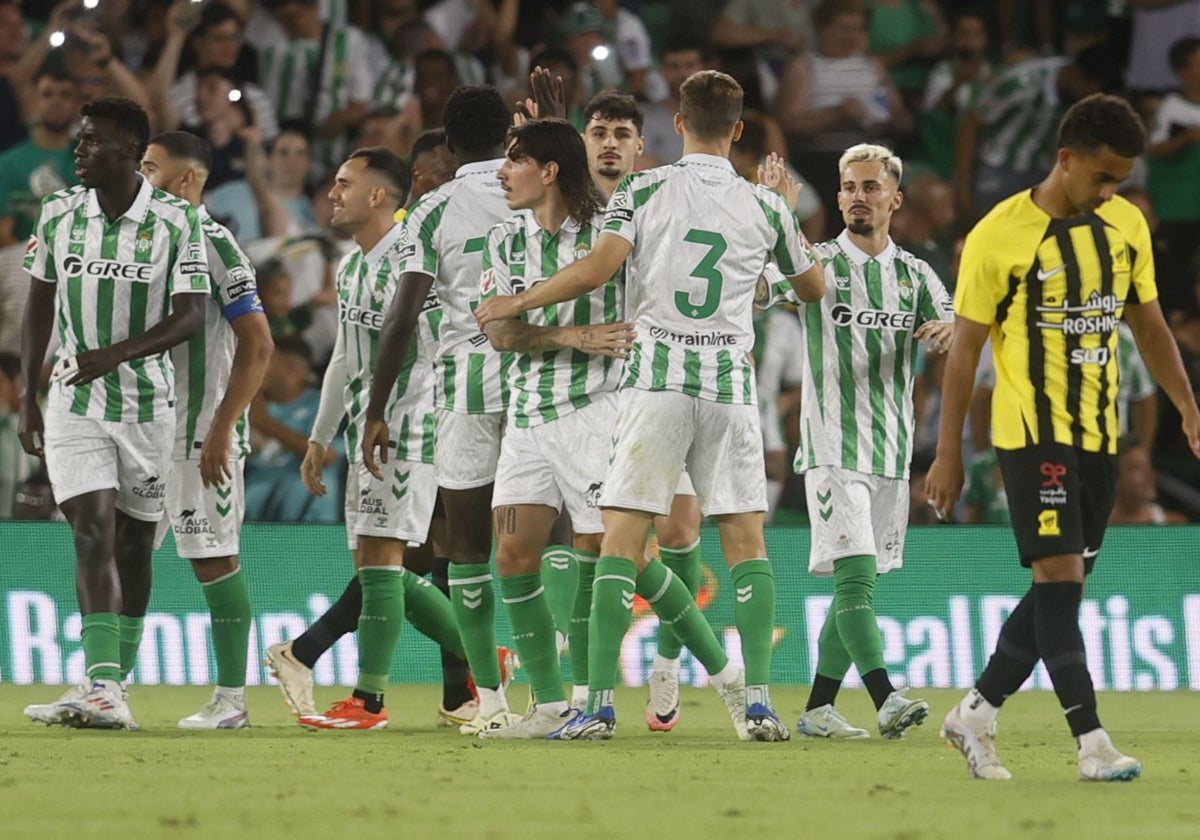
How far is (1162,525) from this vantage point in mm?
11906

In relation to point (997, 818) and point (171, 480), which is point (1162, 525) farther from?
point (997, 818)

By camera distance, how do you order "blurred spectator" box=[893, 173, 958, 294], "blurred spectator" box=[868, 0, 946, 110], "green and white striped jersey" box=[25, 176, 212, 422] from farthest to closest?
"blurred spectator" box=[868, 0, 946, 110] < "blurred spectator" box=[893, 173, 958, 294] < "green and white striped jersey" box=[25, 176, 212, 422]

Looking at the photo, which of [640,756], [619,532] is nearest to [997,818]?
[640,756]

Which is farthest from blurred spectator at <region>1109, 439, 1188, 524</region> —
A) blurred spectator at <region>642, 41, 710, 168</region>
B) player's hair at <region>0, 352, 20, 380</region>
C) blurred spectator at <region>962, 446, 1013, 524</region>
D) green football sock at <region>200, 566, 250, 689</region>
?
player's hair at <region>0, 352, 20, 380</region>

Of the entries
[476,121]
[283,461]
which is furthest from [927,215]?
[476,121]

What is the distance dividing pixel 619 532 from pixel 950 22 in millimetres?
10000

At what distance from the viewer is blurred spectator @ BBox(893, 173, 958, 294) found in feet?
49.7

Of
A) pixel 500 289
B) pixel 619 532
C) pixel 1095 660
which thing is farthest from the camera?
pixel 1095 660

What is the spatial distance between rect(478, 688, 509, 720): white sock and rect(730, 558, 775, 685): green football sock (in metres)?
1.05

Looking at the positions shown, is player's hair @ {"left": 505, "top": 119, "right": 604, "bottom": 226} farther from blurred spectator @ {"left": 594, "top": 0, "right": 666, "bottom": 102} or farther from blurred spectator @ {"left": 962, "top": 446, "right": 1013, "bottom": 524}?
blurred spectator @ {"left": 594, "top": 0, "right": 666, "bottom": 102}

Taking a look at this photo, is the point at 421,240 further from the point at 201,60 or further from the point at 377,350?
the point at 201,60

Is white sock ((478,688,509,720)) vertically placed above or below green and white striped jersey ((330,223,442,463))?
below

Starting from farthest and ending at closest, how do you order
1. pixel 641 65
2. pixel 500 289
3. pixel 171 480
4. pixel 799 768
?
1. pixel 641 65
2. pixel 171 480
3. pixel 500 289
4. pixel 799 768

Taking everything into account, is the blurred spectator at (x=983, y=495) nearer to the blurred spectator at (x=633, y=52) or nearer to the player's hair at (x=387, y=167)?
the blurred spectator at (x=633, y=52)
